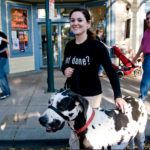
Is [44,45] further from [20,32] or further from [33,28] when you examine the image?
[20,32]

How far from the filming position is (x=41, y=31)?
1005cm

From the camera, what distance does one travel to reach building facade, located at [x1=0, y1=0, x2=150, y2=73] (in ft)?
29.8

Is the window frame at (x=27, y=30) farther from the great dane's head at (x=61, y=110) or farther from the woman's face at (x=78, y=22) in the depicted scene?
the great dane's head at (x=61, y=110)

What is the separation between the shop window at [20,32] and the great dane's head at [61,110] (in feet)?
25.9

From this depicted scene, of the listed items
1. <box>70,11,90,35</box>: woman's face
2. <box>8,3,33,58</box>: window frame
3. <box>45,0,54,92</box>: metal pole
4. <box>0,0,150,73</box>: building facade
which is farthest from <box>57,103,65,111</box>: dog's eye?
<box>8,3,33,58</box>: window frame

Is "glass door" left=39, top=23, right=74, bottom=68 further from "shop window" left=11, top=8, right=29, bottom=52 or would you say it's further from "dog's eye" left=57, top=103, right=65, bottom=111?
"dog's eye" left=57, top=103, right=65, bottom=111

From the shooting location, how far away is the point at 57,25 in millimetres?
9930

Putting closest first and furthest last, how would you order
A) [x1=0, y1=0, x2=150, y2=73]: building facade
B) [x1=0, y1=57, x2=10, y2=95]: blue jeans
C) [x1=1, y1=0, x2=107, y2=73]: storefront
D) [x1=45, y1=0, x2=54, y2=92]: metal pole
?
[x1=0, y1=57, x2=10, y2=95]: blue jeans, [x1=45, y1=0, x2=54, y2=92]: metal pole, [x1=0, y1=0, x2=150, y2=73]: building facade, [x1=1, y1=0, x2=107, y2=73]: storefront

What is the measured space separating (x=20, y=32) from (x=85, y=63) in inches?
305

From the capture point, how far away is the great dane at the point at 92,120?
197cm

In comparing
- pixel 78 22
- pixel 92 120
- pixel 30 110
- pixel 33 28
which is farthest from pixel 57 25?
pixel 92 120

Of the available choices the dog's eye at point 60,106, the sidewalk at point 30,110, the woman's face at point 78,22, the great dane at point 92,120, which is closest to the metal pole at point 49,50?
the sidewalk at point 30,110

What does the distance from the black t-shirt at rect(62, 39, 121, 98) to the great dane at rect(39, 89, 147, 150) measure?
0.30 metres

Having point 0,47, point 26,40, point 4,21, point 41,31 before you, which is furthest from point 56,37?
point 0,47
